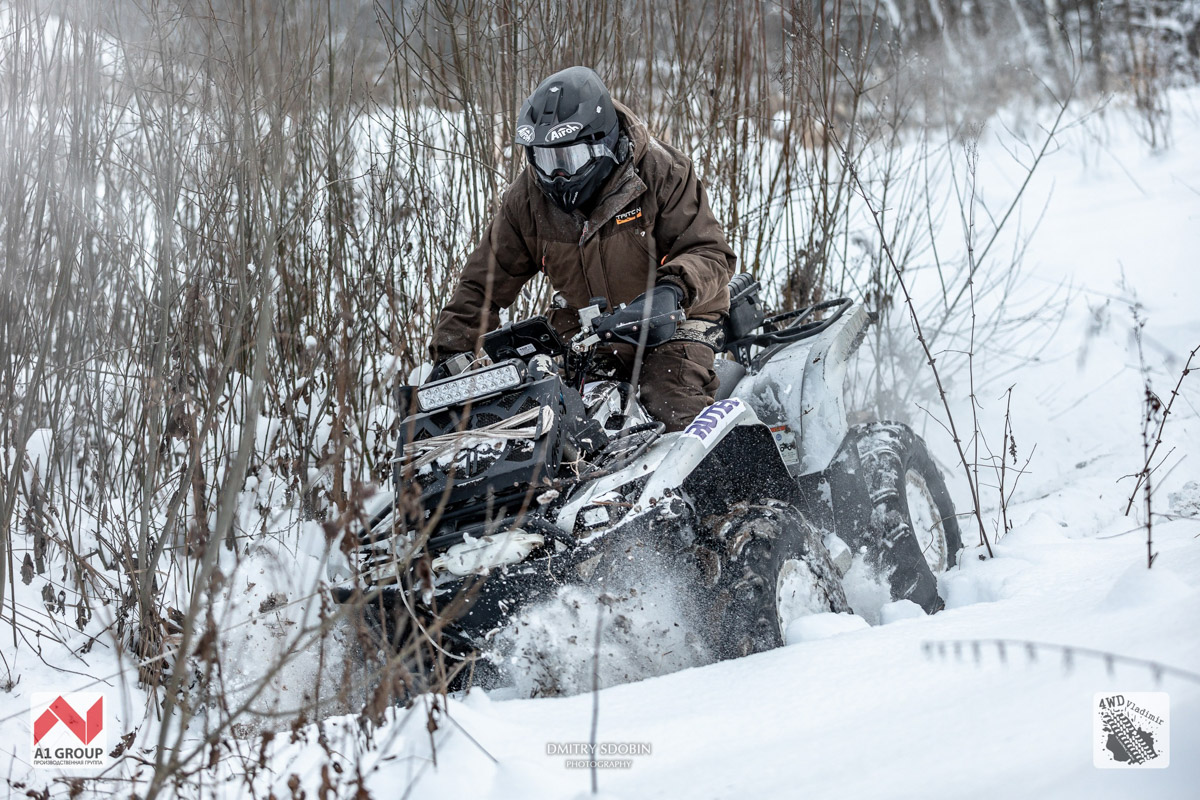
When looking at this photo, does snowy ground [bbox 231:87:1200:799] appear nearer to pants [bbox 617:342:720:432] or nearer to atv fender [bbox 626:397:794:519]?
atv fender [bbox 626:397:794:519]

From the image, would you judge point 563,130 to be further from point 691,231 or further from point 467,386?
point 467,386

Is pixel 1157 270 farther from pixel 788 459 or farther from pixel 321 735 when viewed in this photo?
pixel 321 735

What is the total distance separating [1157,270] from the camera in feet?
23.2

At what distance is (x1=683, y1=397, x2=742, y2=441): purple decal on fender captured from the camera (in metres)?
2.97

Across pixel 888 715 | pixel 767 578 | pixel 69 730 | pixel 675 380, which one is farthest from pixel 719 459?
pixel 69 730

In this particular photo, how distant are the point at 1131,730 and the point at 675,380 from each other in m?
2.03

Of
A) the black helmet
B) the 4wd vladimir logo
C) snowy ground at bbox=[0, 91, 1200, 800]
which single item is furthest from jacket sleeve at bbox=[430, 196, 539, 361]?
snowy ground at bbox=[0, 91, 1200, 800]

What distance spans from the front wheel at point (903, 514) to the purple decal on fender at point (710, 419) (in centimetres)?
97

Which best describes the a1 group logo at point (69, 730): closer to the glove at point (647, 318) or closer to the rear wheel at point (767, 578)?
the rear wheel at point (767, 578)

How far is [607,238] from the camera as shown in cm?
371

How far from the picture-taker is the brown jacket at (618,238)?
3.65 m

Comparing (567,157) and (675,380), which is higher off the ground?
(567,157)

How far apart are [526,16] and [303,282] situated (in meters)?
1.65

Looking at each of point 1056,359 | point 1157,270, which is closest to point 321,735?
point 1056,359
